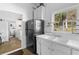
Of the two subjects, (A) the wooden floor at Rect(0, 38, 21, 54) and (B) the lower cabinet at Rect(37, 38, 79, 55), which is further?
(A) the wooden floor at Rect(0, 38, 21, 54)

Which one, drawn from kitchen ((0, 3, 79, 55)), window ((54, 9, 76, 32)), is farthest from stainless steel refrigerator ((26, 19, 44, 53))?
window ((54, 9, 76, 32))

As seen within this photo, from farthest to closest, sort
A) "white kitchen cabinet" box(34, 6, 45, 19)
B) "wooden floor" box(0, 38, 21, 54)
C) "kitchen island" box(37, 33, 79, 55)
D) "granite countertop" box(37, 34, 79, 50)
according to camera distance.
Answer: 1. "white kitchen cabinet" box(34, 6, 45, 19)
2. "wooden floor" box(0, 38, 21, 54)
3. "granite countertop" box(37, 34, 79, 50)
4. "kitchen island" box(37, 33, 79, 55)

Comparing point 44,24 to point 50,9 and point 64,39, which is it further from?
point 64,39

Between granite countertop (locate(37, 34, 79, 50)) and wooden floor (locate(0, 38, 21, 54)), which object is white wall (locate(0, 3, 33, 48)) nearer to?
wooden floor (locate(0, 38, 21, 54))

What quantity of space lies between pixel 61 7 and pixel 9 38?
1.10 metres

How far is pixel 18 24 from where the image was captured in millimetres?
1347

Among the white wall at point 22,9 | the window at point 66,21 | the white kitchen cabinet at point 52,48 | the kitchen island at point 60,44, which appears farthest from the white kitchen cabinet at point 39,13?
the white kitchen cabinet at point 52,48

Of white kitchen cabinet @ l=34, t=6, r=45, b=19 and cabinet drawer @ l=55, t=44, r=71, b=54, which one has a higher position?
white kitchen cabinet @ l=34, t=6, r=45, b=19

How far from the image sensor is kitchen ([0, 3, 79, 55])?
1196mm

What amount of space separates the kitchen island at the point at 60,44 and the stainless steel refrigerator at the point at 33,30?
12 centimetres

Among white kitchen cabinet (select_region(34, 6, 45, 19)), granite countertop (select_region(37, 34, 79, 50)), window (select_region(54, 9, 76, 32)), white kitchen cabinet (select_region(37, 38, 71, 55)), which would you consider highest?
white kitchen cabinet (select_region(34, 6, 45, 19))

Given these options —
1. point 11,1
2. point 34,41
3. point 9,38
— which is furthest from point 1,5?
point 34,41

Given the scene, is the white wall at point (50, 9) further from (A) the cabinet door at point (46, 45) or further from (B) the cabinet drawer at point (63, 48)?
(B) the cabinet drawer at point (63, 48)

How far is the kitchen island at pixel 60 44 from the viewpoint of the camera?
3.38 ft
